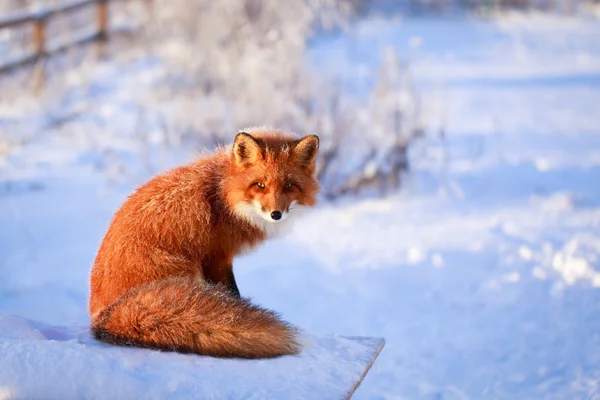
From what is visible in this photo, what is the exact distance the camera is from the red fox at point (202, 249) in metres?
2.51

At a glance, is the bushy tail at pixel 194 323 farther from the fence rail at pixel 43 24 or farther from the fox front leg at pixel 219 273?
the fence rail at pixel 43 24

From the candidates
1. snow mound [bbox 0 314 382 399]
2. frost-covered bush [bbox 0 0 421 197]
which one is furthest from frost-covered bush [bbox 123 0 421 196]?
snow mound [bbox 0 314 382 399]

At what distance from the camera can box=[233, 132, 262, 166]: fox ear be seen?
288cm

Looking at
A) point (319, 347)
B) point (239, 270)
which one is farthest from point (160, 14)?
point (319, 347)

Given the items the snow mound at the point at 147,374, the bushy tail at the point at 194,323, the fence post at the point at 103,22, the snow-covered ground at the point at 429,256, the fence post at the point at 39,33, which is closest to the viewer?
the snow mound at the point at 147,374

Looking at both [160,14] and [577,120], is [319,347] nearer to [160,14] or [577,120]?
[577,120]

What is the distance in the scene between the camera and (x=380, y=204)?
294 inches

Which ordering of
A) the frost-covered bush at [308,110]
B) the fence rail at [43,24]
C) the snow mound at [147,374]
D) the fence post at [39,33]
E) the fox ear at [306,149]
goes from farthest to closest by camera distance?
1. the fence post at [39,33]
2. the fence rail at [43,24]
3. the frost-covered bush at [308,110]
4. the fox ear at [306,149]
5. the snow mound at [147,374]

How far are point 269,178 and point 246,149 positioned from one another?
0.56ft

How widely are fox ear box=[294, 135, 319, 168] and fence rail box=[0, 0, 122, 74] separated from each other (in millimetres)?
7996

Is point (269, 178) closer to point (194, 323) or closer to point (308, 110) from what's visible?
point (194, 323)

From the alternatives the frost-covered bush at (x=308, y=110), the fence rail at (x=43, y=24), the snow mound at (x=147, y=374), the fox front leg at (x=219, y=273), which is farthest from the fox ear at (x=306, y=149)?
the fence rail at (x=43, y=24)

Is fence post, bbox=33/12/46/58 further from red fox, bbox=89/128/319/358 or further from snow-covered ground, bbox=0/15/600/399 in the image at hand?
red fox, bbox=89/128/319/358

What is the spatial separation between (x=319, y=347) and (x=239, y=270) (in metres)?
3.15
